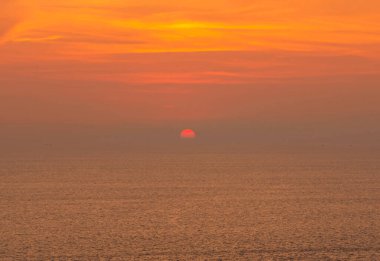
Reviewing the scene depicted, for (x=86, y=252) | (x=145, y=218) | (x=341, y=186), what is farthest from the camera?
(x=341, y=186)

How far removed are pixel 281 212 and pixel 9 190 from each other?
43918mm

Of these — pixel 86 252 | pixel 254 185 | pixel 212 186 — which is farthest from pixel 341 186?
pixel 86 252

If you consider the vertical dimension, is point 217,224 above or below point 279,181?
below

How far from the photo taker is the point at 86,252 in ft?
130

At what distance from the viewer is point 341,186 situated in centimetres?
9575

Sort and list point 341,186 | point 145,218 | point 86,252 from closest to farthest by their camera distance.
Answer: point 86,252, point 145,218, point 341,186

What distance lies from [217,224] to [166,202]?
62.4 feet

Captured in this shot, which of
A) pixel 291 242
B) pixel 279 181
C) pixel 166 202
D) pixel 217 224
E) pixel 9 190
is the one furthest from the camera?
pixel 279 181

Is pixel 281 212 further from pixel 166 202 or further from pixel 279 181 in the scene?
pixel 279 181

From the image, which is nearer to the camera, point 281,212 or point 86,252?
point 86,252

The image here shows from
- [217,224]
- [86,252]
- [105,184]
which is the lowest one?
[86,252]

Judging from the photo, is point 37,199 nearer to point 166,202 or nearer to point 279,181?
point 166,202

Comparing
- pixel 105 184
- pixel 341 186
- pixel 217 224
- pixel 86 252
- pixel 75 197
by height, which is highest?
pixel 105 184

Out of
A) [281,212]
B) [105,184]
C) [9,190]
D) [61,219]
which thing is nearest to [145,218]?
[61,219]
